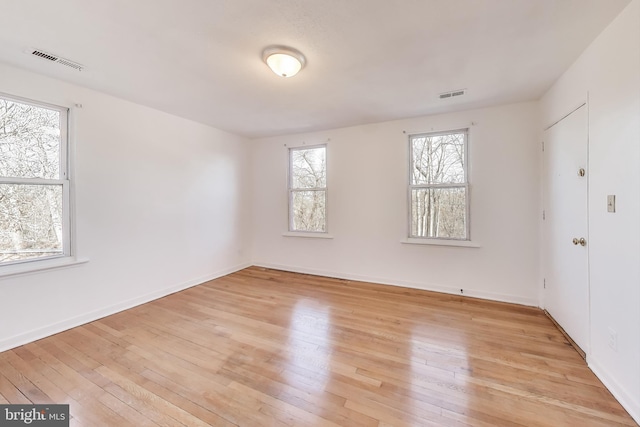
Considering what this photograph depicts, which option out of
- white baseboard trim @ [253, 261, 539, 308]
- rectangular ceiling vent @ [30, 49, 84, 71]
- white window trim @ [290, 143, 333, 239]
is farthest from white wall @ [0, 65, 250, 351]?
white baseboard trim @ [253, 261, 539, 308]

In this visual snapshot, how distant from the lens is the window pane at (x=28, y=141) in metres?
2.27

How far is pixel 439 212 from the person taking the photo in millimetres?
3600

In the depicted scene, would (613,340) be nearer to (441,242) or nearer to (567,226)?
(567,226)

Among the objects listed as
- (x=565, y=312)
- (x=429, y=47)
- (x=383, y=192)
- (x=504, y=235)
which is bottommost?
(x=565, y=312)

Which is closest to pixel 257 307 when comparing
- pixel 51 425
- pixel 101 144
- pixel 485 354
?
pixel 51 425

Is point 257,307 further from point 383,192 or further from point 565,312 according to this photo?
point 565,312

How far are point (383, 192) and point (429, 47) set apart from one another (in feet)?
7.07

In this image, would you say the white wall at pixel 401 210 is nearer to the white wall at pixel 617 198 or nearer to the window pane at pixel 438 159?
the window pane at pixel 438 159

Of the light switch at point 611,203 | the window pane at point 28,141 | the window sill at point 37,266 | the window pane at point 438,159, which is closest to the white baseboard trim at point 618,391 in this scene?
the light switch at point 611,203

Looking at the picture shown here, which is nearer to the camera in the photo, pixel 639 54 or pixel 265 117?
pixel 639 54

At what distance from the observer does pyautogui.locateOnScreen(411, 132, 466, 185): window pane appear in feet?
11.4

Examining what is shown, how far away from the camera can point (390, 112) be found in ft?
11.3
